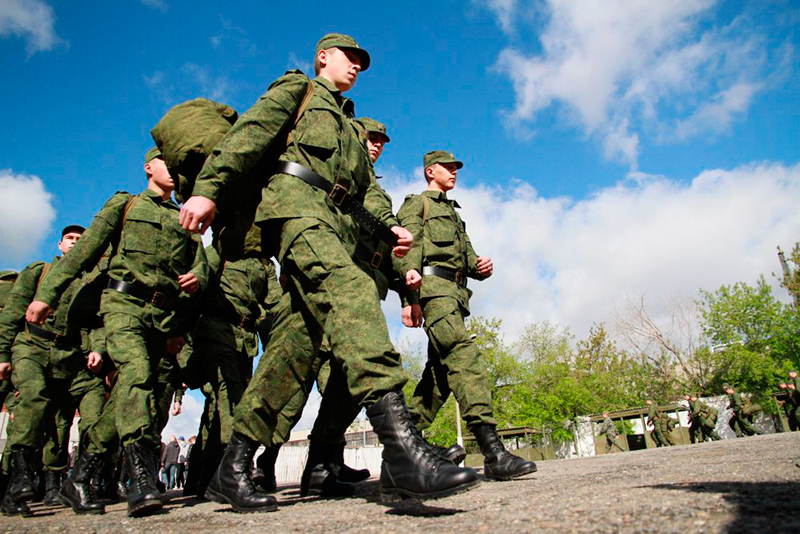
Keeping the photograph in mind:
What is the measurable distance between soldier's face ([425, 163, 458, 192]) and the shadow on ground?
3.83 metres

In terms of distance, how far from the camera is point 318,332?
110 inches

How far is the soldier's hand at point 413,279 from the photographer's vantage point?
13.7 feet

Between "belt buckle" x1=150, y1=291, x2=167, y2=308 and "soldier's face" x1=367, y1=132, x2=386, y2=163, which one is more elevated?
"soldier's face" x1=367, y1=132, x2=386, y2=163

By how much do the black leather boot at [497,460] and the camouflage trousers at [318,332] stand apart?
1.77 metres

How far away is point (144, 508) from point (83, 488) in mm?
947

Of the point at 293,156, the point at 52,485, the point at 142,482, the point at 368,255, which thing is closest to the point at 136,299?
the point at 142,482

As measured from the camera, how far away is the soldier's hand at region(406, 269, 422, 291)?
13.7 feet

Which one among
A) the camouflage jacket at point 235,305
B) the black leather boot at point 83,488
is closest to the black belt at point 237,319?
the camouflage jacket at point 235,305

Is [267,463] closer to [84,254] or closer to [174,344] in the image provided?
[174,344]

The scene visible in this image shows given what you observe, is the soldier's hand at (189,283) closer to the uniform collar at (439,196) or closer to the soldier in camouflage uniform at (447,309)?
the soldier in camouflage uniform at (447,309)

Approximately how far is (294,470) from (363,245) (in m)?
22.5

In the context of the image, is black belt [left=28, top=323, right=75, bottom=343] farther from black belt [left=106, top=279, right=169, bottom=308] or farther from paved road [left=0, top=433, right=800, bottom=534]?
paved road [left=0, top=433, right=800, bottom=534]

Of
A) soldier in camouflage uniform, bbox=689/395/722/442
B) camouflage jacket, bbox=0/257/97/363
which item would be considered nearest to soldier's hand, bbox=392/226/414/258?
camouflage jacket, bbox=0/257/97/363

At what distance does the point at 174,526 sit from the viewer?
2.34 meters
